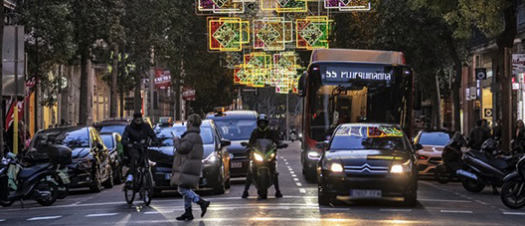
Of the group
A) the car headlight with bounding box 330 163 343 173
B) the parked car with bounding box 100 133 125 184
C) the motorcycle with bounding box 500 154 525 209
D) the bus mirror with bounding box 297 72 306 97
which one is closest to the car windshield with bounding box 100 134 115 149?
the parked car with bounding box 100 133 125 184

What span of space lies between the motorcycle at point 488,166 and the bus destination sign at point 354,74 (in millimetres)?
4053

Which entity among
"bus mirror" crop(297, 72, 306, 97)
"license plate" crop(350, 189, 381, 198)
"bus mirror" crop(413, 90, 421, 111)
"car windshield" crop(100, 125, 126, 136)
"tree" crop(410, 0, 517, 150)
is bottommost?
"license plate" crop(350, 189, 381, 198)

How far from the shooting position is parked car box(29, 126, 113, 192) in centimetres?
2495

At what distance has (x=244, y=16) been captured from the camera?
165 feet

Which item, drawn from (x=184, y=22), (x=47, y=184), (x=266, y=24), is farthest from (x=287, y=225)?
(x=184, y=22)

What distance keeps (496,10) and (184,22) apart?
87.1ft

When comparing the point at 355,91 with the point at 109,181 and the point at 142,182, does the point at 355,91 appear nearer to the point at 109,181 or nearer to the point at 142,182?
the point at 109,181

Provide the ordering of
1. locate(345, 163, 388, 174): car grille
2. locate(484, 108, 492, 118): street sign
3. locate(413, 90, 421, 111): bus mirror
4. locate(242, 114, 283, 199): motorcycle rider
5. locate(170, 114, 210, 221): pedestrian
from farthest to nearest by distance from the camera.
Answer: locate(484, 108, 492, 118): street sign < locate(413, 90, 421, 111): bus mirror < locate(242, 114, 283, 199): motorcycle rider < locate(345, 163, 388, 174): car grille < locate(170, 114, 210, 221): pedestrian

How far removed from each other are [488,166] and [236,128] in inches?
386

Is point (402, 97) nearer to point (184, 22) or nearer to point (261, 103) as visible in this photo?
point (184, 22)

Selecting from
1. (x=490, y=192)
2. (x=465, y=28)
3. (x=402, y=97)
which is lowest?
(x=490, y=192)

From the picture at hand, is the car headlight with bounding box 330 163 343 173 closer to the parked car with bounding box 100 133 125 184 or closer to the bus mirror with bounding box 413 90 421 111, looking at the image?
the bus mirror with bounding box 413 90 421 111

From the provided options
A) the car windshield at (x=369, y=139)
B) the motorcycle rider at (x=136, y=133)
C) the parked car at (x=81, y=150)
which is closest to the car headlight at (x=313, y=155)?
the parked car at (x=81, y=150)

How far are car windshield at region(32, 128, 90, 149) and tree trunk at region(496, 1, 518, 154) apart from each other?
38.1ft
